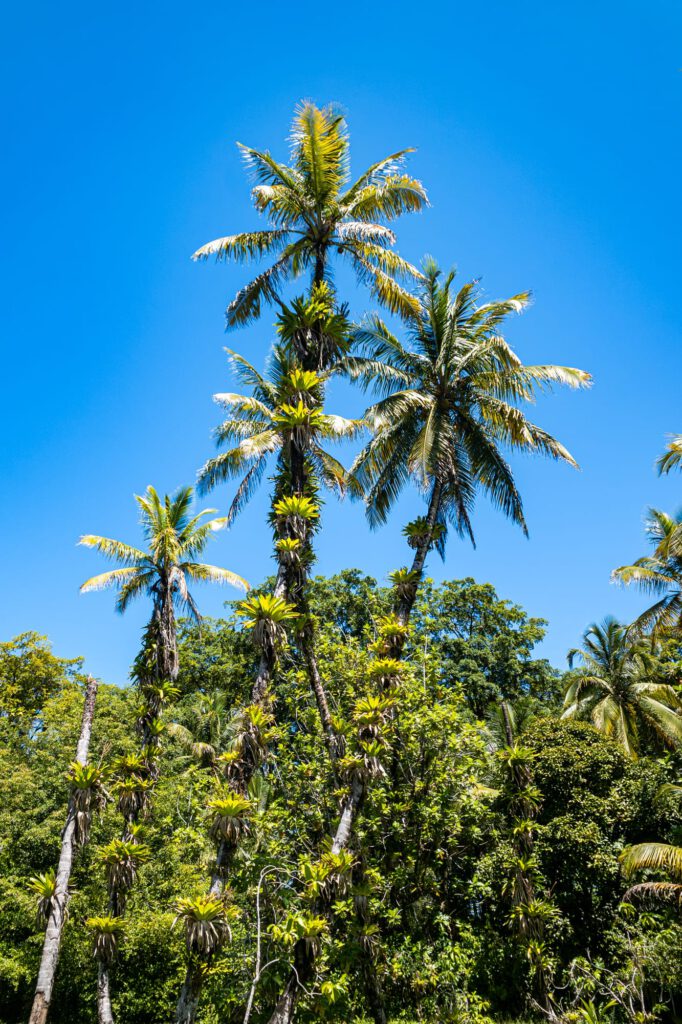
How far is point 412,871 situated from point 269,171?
15.1 m

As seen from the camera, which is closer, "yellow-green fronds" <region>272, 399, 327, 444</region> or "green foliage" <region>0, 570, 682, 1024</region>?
"green foliage" <region>0, 570, 682, 1024</region>

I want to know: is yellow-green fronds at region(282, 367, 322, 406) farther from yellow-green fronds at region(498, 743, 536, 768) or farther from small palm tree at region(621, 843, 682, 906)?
small palm tree at region(621, 843, 682, 906)

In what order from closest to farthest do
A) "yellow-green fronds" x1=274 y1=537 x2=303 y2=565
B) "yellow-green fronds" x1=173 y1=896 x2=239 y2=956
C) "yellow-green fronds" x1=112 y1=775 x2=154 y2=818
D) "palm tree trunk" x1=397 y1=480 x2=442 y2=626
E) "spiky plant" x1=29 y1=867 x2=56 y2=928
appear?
1. "yellow-green fronds" x1=173 y1=896 x2=239 y2=956
2. "yellow-green fronds" x1=274 y1=537 x2=303 y2=565
3. "spiky plant" x1=29 y1=867 x2=56 y2=928
4. "yellow-green fronds" x1=112 y1=775 x2=154 y2=818
5. "palm tree trunk" x1=397 y1=480 x2=442 y2=626

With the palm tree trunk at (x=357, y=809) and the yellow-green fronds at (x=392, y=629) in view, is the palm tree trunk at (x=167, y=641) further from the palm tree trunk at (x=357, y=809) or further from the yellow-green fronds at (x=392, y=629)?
the palm tree trunk at (x=357, y=809)

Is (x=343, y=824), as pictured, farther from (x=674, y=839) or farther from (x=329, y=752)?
(x=674, y=839)

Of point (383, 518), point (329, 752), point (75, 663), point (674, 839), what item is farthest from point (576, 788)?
point (75, 663)

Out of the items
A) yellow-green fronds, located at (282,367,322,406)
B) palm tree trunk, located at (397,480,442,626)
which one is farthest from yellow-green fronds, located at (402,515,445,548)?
yellow-green fronds, located at (282,367,322,406)

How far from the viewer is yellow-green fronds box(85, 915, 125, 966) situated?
1080 cm

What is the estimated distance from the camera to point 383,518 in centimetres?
1589

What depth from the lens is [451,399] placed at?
586 inches

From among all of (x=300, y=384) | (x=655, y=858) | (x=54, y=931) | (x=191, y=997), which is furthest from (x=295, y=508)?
(x=655, y=858)

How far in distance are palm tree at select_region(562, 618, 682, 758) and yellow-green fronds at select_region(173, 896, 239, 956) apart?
14114 mm

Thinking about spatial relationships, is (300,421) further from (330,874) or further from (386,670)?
(330,874)

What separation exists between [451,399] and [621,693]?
15305 millimetres
